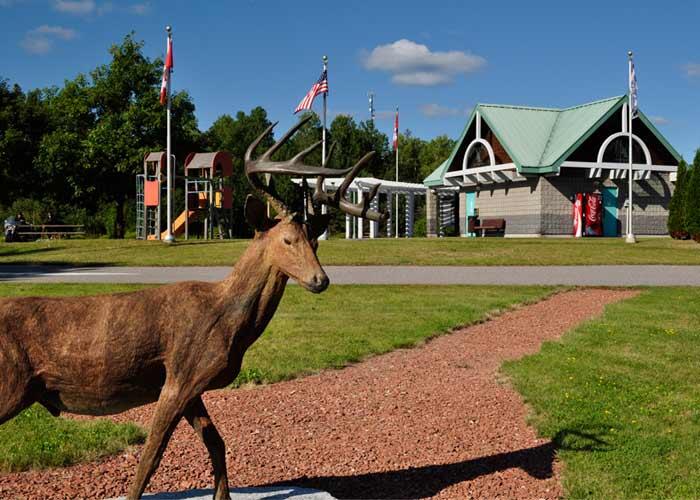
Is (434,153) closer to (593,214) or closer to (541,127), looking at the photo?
(541,127)

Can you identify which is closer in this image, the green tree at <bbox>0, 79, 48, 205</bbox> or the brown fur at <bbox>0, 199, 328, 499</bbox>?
the brown fur at <bbox>0, 199, 328, 499</bbox>

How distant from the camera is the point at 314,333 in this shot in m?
11.2

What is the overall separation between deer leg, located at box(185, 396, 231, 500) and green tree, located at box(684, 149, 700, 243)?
98.2 ft

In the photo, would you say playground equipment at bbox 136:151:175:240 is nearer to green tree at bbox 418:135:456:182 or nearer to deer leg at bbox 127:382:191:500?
deer leg at bbox 127:382:191:500

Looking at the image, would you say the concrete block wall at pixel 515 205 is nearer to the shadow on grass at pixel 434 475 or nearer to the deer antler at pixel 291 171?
the shadow on grass at pixel 434 475

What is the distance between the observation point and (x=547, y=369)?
883 cm

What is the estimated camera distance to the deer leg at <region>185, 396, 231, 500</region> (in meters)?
4.26

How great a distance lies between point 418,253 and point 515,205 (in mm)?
14622

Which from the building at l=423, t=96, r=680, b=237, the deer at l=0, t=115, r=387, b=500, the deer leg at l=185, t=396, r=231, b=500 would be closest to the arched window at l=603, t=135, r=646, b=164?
the building at l=423, t=96, r=680, b=237

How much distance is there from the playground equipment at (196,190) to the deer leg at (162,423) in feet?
117

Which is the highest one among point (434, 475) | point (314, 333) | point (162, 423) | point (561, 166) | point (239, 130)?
point (239, 130)

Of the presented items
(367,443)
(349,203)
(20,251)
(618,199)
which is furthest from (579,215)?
(349,203)

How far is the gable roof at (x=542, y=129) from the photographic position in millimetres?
36750

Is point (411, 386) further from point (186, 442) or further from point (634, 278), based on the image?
point (634, 278)
